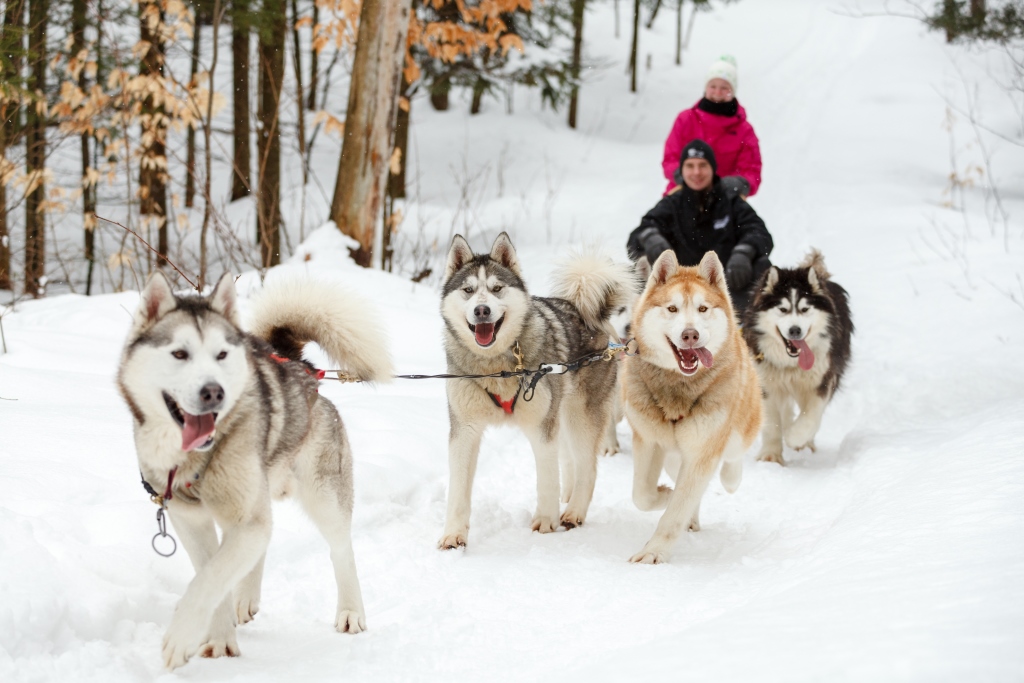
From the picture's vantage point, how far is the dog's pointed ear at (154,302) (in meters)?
2.32

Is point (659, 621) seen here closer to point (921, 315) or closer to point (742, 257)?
point (742, 257)

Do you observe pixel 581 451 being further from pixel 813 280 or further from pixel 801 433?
pixel 813 280

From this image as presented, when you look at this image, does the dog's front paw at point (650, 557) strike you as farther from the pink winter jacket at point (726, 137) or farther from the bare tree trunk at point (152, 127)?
the bare tree trunk at point (152, 127)

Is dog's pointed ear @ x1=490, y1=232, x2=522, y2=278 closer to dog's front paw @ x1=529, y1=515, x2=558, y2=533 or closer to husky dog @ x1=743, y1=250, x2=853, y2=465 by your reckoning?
dog's front paw @ x1=529, y1=515, x2=558, y2=533

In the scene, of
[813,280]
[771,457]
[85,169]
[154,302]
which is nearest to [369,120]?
[813,280]

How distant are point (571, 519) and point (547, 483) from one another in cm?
26

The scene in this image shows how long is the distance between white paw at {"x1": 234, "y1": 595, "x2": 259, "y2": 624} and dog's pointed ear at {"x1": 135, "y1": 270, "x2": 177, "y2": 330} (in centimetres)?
104

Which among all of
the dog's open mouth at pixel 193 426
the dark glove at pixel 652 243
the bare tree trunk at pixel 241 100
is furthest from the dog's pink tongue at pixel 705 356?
the bare tree trunk at pixel 241 100

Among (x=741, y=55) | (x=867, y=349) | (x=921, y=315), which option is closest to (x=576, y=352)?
(x=867, y=349)

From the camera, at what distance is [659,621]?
279cm

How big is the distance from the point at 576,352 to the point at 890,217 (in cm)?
990

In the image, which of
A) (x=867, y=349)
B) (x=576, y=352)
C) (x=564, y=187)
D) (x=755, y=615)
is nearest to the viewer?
Result: (x=755, y=615)

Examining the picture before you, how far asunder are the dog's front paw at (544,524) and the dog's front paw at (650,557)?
50 centimetres

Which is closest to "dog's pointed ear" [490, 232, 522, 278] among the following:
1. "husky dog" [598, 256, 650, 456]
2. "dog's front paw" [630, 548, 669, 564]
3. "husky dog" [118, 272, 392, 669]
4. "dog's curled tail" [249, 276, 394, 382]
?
"husky dog" [598, 256, 650, 456]
